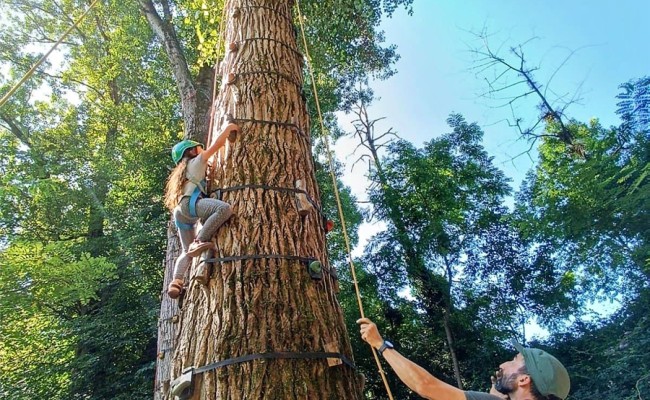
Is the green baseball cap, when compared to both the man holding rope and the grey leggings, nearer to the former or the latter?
the man holding rope

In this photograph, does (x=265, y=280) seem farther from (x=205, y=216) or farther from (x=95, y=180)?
(x=95, y=180)

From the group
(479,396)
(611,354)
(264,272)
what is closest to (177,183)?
(264,272)

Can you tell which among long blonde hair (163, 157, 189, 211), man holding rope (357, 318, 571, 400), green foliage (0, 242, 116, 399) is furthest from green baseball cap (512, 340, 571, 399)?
green foliage (0, 242, 116, 399)

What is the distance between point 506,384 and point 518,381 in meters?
0.05

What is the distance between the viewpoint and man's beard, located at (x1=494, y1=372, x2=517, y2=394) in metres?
1.79

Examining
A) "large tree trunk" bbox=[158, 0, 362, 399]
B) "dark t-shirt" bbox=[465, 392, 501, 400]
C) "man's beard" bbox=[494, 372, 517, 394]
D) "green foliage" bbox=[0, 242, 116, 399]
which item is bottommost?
"dark t-shirt" bbox=[465, 392, 501, 400]

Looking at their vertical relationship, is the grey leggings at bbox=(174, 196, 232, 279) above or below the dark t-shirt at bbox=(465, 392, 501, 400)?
above

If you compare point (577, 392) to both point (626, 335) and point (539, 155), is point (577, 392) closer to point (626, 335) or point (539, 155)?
point (626, 335)

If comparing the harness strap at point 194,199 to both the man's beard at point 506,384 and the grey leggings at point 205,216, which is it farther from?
the man's beard at point 506,384

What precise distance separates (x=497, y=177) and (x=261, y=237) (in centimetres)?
1177

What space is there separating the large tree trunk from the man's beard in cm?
58

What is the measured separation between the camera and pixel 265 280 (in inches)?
77.1

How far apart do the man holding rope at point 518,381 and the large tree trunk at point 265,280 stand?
25 centimetres

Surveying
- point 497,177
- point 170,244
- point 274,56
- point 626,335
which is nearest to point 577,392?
point 626,335
